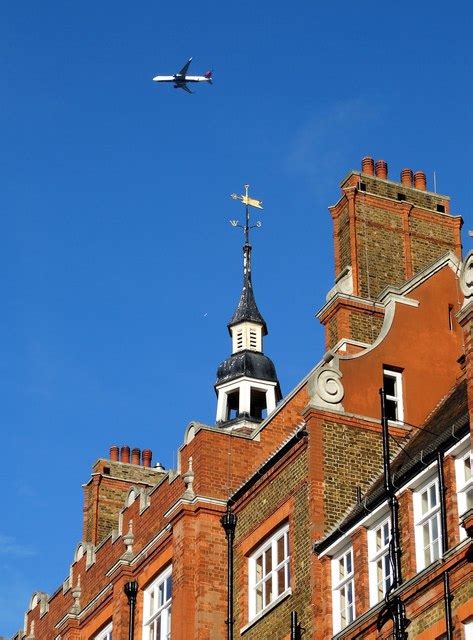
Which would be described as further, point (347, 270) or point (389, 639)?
point (347, 270)

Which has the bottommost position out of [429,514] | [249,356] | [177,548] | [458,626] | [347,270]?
[458,626]

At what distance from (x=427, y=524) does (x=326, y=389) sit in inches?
243

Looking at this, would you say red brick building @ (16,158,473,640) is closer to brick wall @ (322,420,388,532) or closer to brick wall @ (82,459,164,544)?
brick wall @ (322,420,388,532)

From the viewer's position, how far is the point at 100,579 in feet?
145

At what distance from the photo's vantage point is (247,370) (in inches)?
2384

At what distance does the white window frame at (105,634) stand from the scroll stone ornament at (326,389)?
9.58m

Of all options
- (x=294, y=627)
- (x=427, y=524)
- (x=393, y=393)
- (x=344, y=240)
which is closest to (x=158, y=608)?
(x=294, y=627)

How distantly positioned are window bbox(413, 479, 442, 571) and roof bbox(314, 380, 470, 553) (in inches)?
17.4

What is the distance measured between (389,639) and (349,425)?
22.7 ft

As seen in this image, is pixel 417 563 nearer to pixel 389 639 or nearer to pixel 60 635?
pixel 389 639

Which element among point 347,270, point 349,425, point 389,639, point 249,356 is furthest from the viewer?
point 249,356

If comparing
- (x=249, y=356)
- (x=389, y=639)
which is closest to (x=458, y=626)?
(x=389, y=639)

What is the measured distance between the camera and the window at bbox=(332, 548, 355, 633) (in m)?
33.8

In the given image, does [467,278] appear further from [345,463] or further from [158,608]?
[158,608]
